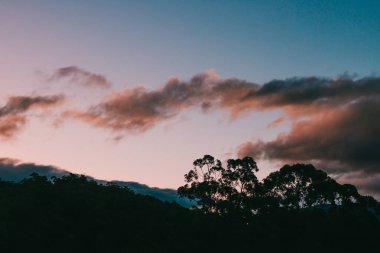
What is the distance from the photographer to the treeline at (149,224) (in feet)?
193

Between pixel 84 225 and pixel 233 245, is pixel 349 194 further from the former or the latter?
pixel 84 225

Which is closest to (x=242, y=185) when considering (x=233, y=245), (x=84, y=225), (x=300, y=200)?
(x=300, y=200)

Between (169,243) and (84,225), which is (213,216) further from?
(84,225)

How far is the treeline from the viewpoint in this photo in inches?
2311

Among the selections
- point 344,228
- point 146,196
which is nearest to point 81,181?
point 146,196

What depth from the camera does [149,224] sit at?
63875 millimetres

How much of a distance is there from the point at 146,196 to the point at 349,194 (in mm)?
30500

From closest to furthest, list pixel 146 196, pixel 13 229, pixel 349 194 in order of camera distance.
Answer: pixel 13 229
pixel 146 196
pixel 349 194

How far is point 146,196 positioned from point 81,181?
12319 millimetres

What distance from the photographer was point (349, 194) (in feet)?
253

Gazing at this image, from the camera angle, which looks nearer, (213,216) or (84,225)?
(84,225)

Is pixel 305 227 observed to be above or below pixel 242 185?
below

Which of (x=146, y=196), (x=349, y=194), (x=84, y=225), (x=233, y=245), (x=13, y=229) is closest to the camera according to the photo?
(x=13, y=229)

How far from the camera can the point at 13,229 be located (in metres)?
55.7
